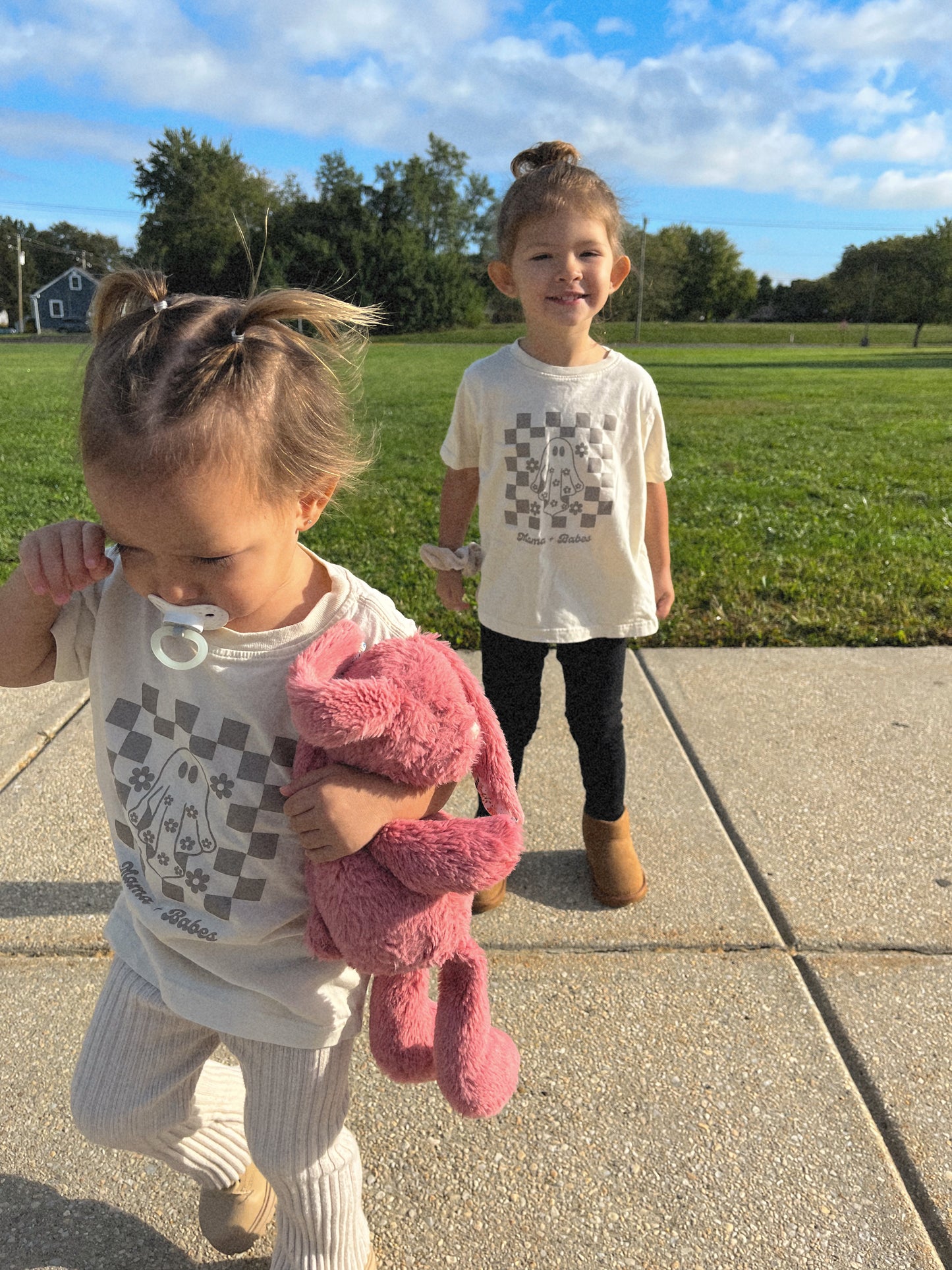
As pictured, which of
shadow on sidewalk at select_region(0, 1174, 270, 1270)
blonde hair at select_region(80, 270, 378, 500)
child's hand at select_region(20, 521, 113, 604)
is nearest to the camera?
blonde hair at select_region(80, 270, 378, 500)

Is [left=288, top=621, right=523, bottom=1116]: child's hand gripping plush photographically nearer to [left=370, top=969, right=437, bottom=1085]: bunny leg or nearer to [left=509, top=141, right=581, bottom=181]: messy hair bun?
[left=370, top=969, right=437, bottom=1085]: bunny leg

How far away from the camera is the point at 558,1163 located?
5.72 ft

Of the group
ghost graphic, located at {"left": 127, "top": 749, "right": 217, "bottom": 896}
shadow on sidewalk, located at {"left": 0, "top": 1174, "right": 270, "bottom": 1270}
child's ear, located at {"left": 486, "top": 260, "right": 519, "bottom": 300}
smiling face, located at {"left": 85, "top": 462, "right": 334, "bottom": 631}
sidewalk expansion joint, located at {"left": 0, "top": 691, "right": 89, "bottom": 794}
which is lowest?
shadow on sidewalk, located at {"left": 0, "top": 1174, "right": 270, "bottom": 1270}

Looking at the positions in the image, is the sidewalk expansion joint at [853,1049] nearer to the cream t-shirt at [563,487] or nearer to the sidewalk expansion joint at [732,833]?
the sidewalk expansion joint at [732,833]

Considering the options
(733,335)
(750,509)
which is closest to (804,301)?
(733,335)

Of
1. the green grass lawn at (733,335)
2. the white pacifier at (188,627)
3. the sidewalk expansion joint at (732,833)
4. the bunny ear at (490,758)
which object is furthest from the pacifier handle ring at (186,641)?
the green grass lawn at (733,335)

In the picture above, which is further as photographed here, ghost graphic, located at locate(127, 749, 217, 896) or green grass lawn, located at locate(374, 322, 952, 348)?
green grass lawn, located at locate(374, 322, 952, 348)

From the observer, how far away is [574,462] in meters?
2.31

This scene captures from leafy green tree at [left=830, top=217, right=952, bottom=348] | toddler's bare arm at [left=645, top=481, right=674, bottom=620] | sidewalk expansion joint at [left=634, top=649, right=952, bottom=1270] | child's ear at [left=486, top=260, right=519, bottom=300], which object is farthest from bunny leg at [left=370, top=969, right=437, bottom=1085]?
leafy green tree at [left=830, top=217, right=952, bottom=348]

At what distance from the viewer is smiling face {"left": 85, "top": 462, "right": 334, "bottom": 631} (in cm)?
120

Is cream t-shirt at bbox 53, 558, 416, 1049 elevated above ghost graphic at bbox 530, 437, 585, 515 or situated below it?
below

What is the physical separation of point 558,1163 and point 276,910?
76 cm

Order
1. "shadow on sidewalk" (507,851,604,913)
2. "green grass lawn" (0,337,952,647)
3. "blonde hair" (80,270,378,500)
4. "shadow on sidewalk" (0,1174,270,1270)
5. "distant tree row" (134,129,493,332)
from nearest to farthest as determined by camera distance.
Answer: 1. "blonde hair" (80,270,378,500)
2. "shadow on sidewalk" (0,1174,270,1270)
3. "shadow on sidewalk" (507,851,604,913)
4. "green grass lawn" (0,337,952,647)
5. "distant tree row" (134,129,493,332)

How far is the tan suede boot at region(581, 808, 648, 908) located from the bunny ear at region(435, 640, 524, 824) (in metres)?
1.14
